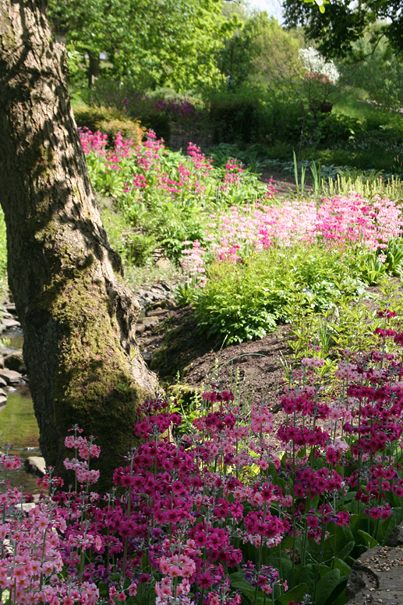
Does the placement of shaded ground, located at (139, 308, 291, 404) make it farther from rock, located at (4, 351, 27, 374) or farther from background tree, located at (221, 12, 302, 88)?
background tree, located at (221, 12, 302, 88)

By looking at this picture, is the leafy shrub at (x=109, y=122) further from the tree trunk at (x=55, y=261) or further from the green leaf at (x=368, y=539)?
the green leaf at (x=368, y=539)

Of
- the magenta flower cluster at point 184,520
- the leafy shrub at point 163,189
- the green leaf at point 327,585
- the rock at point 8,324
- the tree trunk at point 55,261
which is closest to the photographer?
the magenta flower cluster at point 184,520

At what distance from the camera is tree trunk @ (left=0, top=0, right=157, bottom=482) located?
14.2ft

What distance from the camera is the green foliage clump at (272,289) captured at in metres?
7.67

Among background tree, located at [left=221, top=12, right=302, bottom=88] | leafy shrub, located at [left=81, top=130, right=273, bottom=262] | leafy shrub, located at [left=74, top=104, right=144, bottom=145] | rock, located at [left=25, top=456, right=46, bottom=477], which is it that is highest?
background tree, located at [left=221, top=12, right=302, bottom=88]

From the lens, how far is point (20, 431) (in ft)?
24.0

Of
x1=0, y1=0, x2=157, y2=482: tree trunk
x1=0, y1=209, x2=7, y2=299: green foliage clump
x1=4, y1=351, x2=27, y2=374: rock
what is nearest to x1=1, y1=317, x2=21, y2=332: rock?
x1=0, y1=209, x2=7, y2=299: green foliage clump

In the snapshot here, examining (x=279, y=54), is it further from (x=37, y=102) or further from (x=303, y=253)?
(x=37, y=102)

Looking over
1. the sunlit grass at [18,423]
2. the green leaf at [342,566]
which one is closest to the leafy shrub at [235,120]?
the sunlit grass at [18,423]

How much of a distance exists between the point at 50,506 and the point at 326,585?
3.51 feet

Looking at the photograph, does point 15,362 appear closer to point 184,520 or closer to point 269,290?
point 269,290

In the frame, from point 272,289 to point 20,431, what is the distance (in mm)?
2597

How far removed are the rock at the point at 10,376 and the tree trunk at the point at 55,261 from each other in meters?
4.22

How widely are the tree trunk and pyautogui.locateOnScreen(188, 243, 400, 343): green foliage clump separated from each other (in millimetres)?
3085
